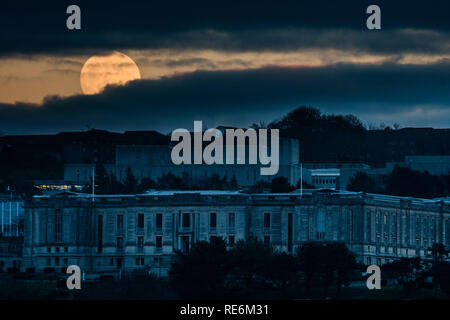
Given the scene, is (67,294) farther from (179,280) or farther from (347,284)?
(347,284)

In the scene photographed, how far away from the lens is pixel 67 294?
197m

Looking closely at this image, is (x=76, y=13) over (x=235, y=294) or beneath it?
over

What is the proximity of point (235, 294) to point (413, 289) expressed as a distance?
43.0ft

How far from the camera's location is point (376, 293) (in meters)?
193
